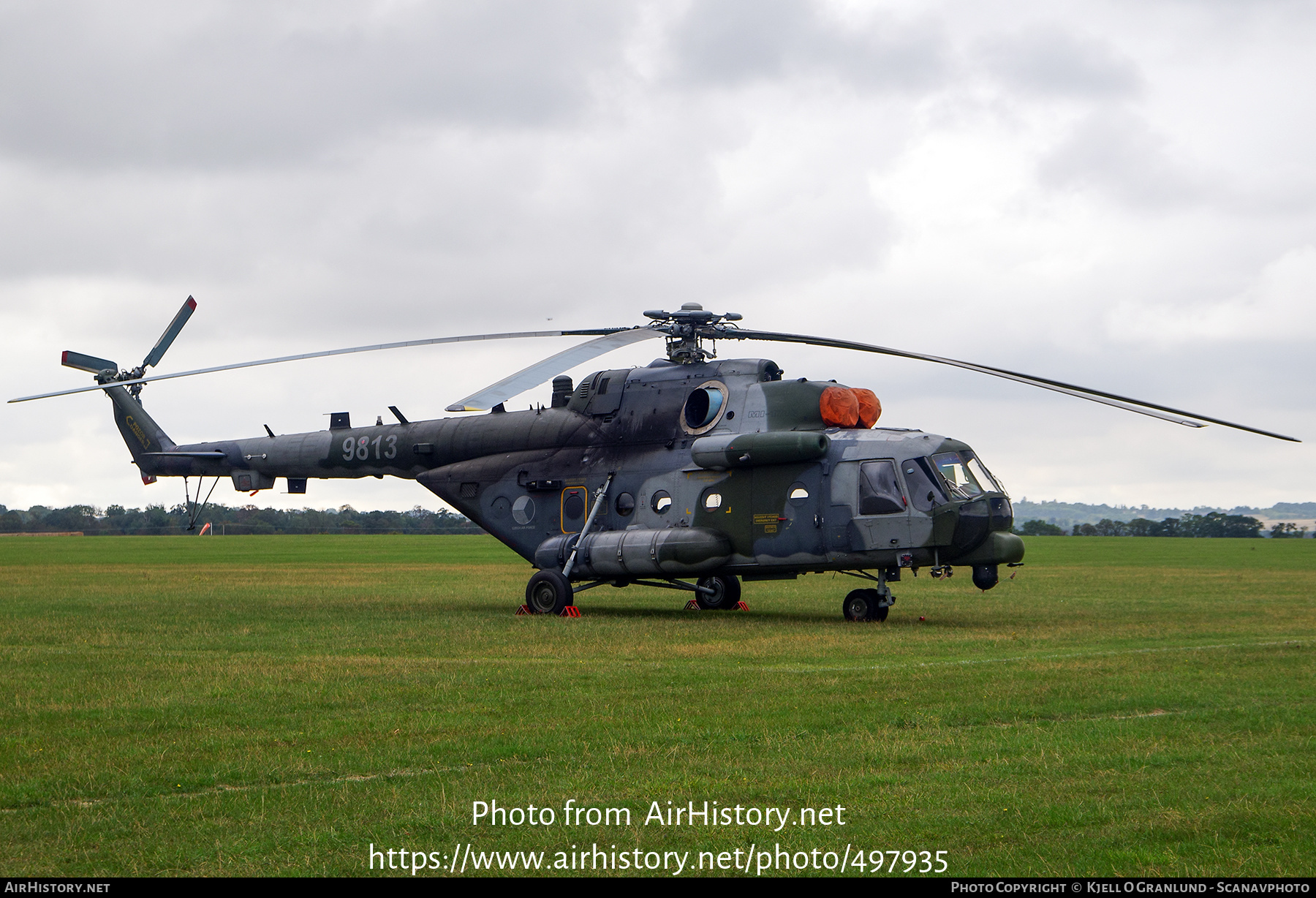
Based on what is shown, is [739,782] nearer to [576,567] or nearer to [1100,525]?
[576,567]

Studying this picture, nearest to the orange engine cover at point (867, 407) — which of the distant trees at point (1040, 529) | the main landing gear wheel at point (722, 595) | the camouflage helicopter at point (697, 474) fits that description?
the camouflage helicopter at point (697, 474)

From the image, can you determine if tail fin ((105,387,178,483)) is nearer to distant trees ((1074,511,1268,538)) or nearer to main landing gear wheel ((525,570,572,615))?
main landing gear wheel ((525,570,572,615))

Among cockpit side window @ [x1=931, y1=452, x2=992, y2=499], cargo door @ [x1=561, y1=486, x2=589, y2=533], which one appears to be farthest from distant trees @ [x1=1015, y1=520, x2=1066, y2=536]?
cockpit side window @ [x1=931, y1=452, x2=992, y2=499]

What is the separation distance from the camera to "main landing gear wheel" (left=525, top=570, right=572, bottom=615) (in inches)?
888

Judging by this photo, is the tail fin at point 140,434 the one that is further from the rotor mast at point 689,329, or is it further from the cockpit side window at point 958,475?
the cockpit side window at point 958,475

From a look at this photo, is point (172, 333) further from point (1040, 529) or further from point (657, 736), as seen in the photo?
point (1040, 529)

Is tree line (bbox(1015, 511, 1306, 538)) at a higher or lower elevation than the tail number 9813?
lower

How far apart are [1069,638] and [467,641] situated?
28.4 ft

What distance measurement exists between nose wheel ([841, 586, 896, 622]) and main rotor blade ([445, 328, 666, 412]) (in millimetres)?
5832

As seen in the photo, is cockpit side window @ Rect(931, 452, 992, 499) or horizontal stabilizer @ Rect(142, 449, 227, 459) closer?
cockpit side window @ Rect(931, 452, 992, 499)

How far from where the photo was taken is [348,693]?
41.1 feet

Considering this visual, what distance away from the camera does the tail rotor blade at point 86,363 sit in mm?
28734

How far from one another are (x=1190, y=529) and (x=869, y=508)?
387 ft

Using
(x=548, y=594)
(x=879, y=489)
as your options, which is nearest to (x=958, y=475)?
(x=879, y=489)
